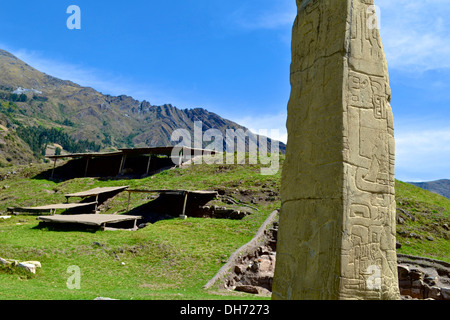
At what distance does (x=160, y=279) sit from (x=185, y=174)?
926 inches

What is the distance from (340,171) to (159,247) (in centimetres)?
1413

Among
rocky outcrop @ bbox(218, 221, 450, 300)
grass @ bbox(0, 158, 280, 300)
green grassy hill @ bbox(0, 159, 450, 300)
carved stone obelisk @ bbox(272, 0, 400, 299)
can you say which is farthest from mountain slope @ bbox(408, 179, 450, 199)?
carved stone obelisk @ bbox(272, 0, 400, 299)

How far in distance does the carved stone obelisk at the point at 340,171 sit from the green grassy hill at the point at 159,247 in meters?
6.42

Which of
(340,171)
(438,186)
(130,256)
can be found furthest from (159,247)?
(438,186)

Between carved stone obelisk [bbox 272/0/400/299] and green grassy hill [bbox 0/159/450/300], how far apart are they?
6.42 metres

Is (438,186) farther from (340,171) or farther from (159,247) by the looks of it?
(340,171)

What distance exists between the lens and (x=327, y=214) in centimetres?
543

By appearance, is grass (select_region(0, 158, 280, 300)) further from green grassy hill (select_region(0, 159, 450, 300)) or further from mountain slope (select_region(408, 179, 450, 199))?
mountain slope (select_region(408, 179, 450, 199))

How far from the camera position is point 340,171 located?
17.7 feet

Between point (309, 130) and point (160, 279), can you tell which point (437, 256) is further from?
point (309, 130)

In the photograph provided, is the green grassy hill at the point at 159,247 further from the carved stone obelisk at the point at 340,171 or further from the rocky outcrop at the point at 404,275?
the carved stone obelisk at the point at 340,171

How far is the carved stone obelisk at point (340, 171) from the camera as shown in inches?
208

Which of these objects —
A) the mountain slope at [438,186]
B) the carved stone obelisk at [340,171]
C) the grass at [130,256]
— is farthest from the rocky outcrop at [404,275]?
the mountain slope at [438,186]
